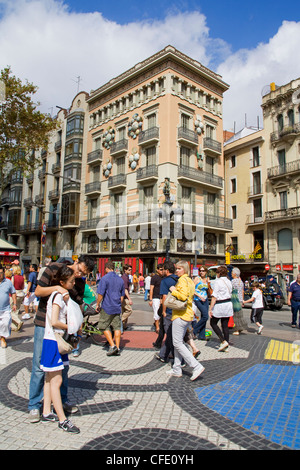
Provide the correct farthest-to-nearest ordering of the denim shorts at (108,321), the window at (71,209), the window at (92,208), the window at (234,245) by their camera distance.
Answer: the window at (71,209) → the window at (92,208) → the window at (234,245) → the denim shorts at (108,321)

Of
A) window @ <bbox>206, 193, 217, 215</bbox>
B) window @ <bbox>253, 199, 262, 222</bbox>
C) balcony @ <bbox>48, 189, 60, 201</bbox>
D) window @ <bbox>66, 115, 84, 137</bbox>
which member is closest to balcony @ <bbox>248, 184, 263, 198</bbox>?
window @ <bbox>253, 199, 262, 222</bbox>

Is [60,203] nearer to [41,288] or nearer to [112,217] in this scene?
[112,217]

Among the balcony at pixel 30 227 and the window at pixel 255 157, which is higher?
the window at pixel 255 157

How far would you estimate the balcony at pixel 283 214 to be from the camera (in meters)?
27.7

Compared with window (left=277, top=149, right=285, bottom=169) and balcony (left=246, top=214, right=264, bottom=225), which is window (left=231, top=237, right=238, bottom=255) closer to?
balcony (left=246, top=214, right=264, bottom=225)

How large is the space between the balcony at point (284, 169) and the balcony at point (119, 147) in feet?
46.2

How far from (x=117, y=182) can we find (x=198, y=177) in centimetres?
790

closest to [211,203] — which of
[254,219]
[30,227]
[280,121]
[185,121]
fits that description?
[254,219]

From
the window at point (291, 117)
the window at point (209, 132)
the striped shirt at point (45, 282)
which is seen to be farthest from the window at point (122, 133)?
the striped shirt at point (45, 282)

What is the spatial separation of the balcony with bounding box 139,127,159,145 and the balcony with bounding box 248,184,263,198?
11325 mm

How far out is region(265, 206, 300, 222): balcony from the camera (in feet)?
90.8

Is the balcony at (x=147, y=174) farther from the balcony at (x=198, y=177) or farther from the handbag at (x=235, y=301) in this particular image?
the handbag at (x=235, y=301)

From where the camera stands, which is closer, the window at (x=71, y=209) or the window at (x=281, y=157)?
the window at (x=281, y=157)

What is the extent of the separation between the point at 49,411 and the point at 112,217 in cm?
2797
